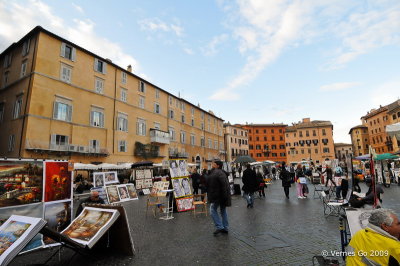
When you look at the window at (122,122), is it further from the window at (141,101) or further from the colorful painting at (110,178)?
the colorful painting at (110,178)

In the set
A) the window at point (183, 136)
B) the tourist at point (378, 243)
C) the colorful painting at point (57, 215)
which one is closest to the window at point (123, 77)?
the window at point (183, 136)

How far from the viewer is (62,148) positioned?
21141mm

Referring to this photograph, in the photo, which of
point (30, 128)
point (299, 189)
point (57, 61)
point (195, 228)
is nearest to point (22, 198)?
point (195, 228)

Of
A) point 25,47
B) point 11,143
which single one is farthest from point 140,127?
point 25,47

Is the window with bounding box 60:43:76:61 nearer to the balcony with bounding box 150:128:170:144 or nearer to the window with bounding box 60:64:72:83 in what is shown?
the window with bounding box 60:64:72:83

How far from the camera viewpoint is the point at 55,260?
4.58m

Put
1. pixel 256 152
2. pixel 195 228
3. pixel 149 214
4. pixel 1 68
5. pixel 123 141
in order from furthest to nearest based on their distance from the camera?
pixel 256 152 < pixel 123 141 < pixel 1 68 < pixel 149 214 < pixel 195 228

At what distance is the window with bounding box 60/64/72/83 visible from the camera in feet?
73.9

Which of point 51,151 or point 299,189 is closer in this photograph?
point 299,189

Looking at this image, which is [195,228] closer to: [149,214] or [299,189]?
[149,214]

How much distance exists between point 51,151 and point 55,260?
1908cm

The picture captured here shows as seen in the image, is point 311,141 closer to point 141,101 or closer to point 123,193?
point 141,101

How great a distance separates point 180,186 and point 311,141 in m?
70.3

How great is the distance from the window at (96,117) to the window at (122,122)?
2298mm
